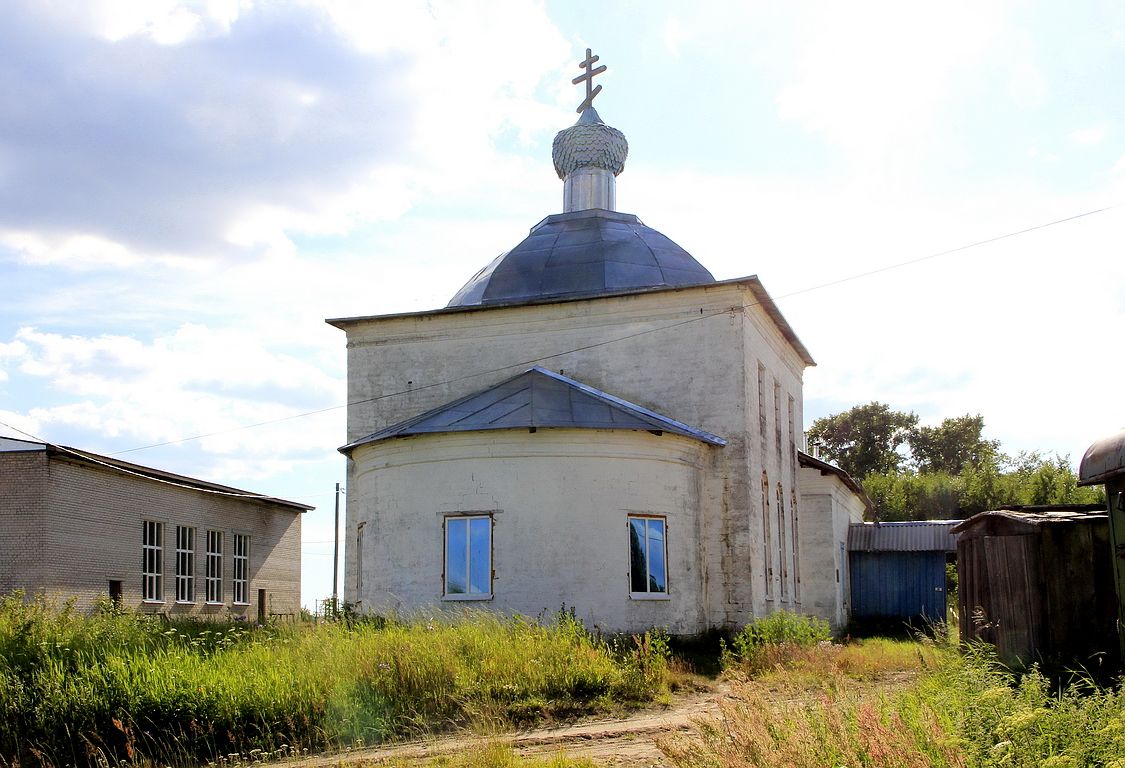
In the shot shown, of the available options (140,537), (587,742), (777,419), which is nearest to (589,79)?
(777,419)

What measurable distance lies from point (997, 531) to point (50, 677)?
1022cm

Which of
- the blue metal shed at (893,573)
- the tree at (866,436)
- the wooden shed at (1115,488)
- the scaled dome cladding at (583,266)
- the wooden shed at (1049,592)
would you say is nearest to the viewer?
the wooden shed at (1115,488)

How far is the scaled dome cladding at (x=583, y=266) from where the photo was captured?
70.0 ft

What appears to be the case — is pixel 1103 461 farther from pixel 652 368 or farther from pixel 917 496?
pixel 917 496

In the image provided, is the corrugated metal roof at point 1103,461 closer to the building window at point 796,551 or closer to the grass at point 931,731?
the grass at point 931,731

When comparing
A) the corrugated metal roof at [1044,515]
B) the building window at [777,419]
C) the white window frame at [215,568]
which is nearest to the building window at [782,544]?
the building window at [777,419]

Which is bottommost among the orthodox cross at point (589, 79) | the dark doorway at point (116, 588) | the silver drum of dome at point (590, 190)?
the dark doorway at point (116, 588)

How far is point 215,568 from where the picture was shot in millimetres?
26703

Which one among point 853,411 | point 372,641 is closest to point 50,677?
point 372,641

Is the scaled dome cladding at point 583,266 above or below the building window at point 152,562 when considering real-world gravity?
above

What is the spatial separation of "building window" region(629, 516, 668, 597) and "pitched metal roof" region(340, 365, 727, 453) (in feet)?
4.88

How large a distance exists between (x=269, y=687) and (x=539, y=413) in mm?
7217

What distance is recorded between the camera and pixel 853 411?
56688 millimetres

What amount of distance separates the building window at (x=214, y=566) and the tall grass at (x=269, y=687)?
Answer: 45.6ft
